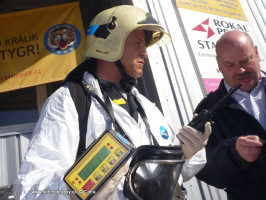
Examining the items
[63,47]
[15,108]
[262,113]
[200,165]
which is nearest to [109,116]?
[200,165]

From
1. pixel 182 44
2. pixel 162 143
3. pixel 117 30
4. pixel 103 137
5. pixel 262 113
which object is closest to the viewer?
pixel 103 137

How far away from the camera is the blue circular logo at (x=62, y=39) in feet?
11.8

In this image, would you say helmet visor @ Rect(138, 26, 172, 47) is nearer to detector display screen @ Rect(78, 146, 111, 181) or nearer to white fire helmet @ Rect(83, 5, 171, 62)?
white fire helmet @ Rect(83, 5, 171, 62)

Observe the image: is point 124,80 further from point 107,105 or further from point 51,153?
point 51,153

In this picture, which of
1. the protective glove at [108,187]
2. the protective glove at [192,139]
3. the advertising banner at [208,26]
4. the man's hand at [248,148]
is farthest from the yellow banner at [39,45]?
the protective glove at [108,187]

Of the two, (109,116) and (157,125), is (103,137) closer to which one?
(109,116)

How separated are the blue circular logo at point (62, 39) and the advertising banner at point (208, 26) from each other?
1566mm

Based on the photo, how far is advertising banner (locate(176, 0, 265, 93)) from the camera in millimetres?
3041

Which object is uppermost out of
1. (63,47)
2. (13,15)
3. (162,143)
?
(13,15)

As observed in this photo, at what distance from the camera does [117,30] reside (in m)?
1.71

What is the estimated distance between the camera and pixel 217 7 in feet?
12.0

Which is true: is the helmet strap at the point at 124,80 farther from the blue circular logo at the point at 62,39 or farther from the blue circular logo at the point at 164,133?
the blue circular logo at the point at 62,39

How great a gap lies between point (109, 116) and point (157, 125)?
358 mm

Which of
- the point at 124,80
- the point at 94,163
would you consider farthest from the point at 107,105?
the point at 94,163
